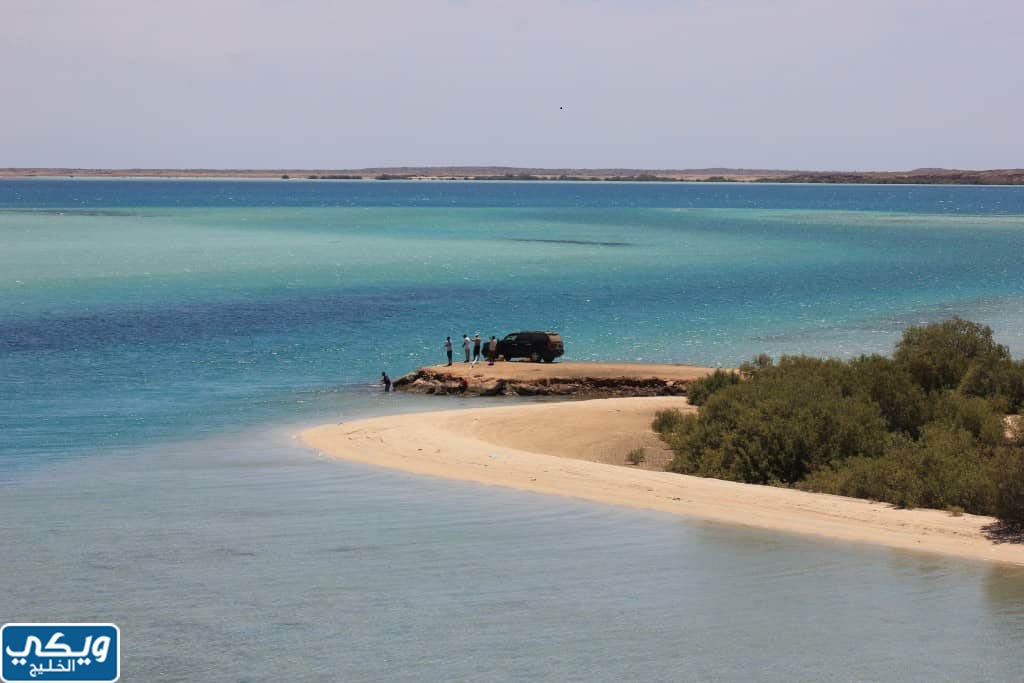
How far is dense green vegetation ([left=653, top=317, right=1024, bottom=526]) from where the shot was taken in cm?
2383

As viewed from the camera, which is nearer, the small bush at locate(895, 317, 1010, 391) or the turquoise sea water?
the turquoise sea water

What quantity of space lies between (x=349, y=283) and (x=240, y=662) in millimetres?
65169

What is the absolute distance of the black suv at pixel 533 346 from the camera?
4575cm

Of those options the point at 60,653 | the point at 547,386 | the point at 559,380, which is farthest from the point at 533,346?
the point at 60,653

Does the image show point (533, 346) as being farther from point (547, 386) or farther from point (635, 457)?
point (635, 457)

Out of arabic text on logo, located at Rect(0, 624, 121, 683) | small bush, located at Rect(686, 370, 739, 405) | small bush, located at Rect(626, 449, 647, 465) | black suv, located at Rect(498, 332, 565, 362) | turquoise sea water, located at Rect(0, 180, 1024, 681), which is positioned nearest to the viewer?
arabic text on logo, located at Rect(0, 624, 121, 683)

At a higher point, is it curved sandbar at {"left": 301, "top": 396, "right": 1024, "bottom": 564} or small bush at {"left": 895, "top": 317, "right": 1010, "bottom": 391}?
small bush at {"left": 895, "top": 317, "right": 1010, "bottom": 391}

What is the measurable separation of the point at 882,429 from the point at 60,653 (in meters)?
Answer: 17.8

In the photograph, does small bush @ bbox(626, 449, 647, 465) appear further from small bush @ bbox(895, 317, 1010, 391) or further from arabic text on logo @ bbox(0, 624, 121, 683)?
arabic text on logo @ bbox(0, 624, 121, 683)

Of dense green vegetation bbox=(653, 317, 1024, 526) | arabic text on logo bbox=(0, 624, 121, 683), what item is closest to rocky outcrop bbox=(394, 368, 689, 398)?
dense green vegetation bbox=(653, 317, 1024, 526)

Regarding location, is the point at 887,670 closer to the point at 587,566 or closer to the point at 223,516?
the point at 587,566

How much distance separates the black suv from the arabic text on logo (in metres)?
29.6

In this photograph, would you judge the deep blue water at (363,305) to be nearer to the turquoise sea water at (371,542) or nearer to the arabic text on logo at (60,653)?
the turquoise sea water at (371,542)

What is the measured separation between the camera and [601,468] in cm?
2800
